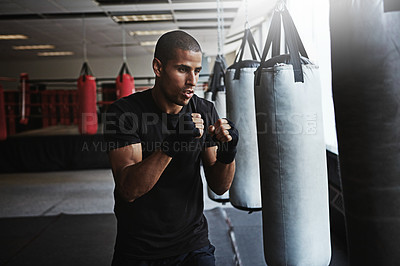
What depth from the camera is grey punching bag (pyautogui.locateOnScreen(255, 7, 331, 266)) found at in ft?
4.40

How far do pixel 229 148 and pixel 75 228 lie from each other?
2785 mm

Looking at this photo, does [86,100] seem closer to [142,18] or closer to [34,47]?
[142,18]

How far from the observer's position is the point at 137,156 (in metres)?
1.33

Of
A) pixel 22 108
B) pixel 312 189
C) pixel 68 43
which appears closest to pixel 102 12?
pixel 22 108

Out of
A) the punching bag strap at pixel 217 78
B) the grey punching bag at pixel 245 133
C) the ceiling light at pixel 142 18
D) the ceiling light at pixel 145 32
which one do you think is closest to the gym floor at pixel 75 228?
the grey punching bag at pixel 245 133

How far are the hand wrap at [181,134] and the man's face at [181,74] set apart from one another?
0.14 meters

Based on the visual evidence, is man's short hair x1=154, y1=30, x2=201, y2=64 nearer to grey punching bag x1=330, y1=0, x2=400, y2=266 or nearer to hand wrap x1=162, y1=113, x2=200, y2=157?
hand wrap x1=162, y1=113, x2=200, y2=157

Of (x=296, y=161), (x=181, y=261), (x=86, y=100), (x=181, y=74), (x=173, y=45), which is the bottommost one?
(x=181, y=261)

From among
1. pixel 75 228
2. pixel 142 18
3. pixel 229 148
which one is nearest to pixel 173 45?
pixel 229 148

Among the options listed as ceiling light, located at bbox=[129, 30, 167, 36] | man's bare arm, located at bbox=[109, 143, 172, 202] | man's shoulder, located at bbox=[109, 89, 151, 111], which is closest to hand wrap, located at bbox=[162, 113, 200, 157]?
man's bare arm, located at bbox=[109, 143, 172, 202]

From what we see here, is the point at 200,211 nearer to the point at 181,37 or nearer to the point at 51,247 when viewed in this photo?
the point at 181,37

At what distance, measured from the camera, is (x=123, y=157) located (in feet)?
4.31

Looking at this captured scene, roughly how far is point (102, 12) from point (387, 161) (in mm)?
7054

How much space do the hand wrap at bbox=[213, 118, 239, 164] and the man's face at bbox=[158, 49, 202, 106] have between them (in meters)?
0.19
